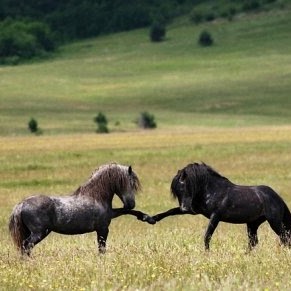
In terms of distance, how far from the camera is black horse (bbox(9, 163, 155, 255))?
465 inches

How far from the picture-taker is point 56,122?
81312 millimetres

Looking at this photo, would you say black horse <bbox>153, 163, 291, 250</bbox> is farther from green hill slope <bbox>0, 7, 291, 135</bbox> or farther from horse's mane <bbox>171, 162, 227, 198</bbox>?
green hill slope <bbox>0, 7, 291, 135</bbox>

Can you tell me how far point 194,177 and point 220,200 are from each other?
0.41 metres

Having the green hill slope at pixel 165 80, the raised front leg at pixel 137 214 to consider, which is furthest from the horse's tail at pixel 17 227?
the green hill slope at pixel 165 80

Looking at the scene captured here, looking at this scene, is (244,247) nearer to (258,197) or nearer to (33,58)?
(258,197)

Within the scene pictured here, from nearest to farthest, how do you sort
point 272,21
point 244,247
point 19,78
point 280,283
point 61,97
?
point 280,283 → point 244,247 → point 61,97 → point 19,78 → point 272,21

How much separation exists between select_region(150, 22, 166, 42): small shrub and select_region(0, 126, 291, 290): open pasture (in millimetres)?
105822

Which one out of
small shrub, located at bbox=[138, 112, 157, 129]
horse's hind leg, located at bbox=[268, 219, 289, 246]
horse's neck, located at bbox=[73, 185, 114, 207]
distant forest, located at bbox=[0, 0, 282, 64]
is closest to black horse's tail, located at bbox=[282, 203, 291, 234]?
horse's hind leg, located at bbox=[268, 219, 289, 246]

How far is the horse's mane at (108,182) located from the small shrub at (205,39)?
429 feet

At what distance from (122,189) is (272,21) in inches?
5521

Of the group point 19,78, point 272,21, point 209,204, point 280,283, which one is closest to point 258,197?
point 209,204

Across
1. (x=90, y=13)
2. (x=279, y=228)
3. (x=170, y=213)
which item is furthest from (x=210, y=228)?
(x=90, y=13)

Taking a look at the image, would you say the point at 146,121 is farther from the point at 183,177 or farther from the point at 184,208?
the point at 184,208

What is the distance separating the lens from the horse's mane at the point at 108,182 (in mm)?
12148
